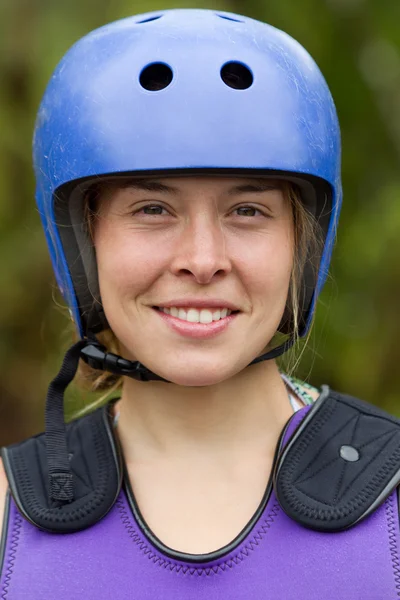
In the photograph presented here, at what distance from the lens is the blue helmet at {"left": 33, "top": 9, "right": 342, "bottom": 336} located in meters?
2.55

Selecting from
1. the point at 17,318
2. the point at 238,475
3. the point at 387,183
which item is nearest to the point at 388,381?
the point at 387,183

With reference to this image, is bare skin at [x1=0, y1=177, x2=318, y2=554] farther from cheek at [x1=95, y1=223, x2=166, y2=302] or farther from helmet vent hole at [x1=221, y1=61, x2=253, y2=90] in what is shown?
helmet vent hole at [x1=221, y1=61, x2=253, y2=90]

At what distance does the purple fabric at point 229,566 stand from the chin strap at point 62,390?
0.49 ft

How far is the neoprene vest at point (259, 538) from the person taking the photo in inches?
98.0

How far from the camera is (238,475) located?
272cm

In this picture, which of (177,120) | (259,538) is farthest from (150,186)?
(259,538)

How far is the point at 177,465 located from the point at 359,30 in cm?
328

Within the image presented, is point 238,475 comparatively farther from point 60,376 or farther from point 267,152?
point 267,152

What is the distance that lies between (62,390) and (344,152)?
2.98 meters

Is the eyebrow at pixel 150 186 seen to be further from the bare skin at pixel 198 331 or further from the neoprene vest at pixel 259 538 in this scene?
the neoprene vest at pixel 259 538

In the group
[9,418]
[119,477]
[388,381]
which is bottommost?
[9,418]

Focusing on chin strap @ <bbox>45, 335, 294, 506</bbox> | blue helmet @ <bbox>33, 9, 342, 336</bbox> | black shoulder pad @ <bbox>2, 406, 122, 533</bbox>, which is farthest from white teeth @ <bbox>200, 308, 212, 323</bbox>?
black shoulder pad @ <bbox>2, 406, 122, 533</bbox>

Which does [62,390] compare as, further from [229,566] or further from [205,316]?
[229,566]

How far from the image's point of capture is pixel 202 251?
2484 millimetres
